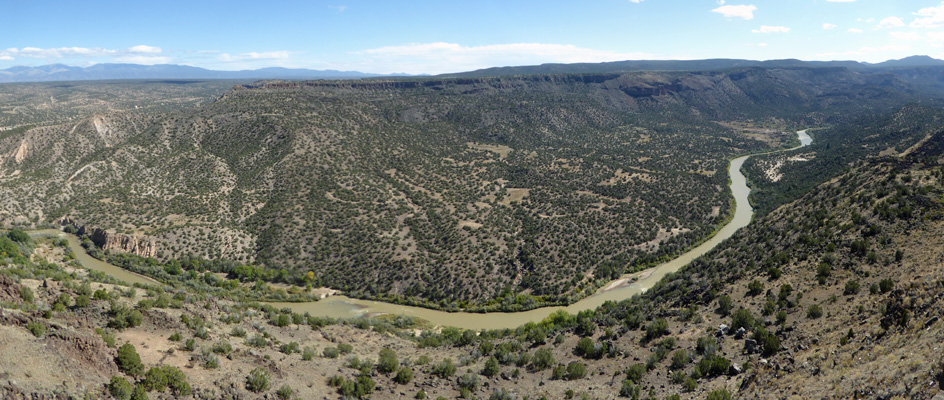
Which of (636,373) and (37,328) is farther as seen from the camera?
(636,373)

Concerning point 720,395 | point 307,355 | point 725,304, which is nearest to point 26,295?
point 307,355

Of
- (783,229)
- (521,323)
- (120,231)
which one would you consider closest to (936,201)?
(783,229)

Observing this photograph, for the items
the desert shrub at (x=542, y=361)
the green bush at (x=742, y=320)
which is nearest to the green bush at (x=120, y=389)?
the desert shrub at (x=542, y=361)

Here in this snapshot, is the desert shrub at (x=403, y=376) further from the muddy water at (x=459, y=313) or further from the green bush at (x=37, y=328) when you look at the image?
the muddy water at (x=459, y=313)

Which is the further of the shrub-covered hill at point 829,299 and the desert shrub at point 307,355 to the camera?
the desert shrub at point 307,355

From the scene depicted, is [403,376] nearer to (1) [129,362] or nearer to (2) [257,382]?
(2) [257,382]

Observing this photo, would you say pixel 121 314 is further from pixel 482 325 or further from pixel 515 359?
pixel 482 325
